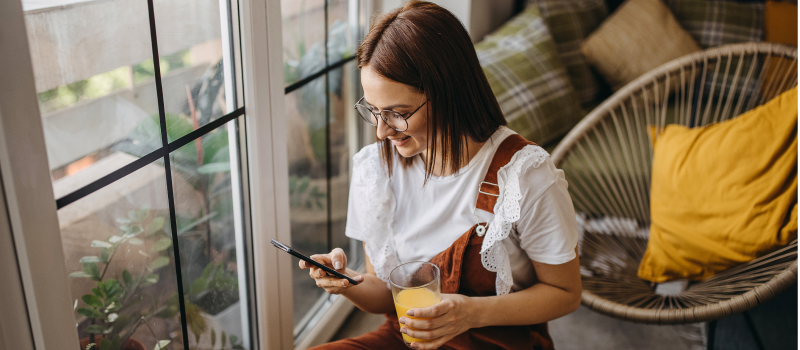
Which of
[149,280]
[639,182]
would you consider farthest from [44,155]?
[639,182]

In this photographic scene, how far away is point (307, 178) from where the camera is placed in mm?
1620

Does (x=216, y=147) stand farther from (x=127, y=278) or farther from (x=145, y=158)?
(x=127, y=278)

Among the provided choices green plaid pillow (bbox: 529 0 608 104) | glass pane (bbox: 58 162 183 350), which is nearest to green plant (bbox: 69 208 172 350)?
glass pane (bbox: 58 162 183 350)

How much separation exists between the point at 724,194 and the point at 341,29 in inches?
48.1

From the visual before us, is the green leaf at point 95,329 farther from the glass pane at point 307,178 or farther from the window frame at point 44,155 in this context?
the glass pane at point 307,178

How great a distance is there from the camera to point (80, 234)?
86cm

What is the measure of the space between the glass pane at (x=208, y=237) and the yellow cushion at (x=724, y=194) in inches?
48.7

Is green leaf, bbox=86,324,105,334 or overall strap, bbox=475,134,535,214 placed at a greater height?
overall strap, bbox=475,134,535,214

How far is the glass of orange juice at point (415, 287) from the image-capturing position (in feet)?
3.05

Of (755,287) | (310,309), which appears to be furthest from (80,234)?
(755,287)

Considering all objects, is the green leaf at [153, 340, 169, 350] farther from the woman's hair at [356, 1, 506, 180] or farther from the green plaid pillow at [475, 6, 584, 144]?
the green plaid pillow at [475, 6, 584, 144]

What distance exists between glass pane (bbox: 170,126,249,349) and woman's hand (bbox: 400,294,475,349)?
0.50 m

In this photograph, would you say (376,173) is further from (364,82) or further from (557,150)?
(557,150)

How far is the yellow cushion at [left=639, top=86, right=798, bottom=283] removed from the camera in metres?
1.47
